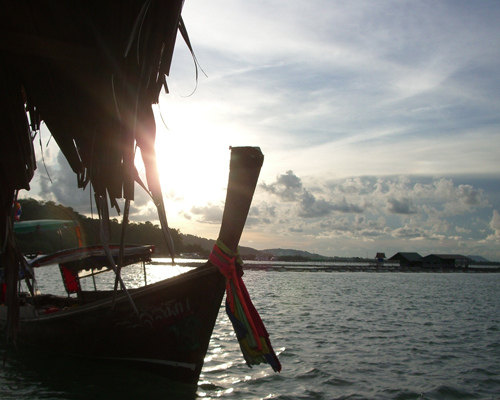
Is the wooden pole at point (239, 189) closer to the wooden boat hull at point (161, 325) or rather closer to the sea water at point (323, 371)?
the wooden boat hull at point (161, 325)

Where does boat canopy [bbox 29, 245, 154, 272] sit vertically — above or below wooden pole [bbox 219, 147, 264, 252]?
below

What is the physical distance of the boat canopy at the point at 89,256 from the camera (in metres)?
12.3

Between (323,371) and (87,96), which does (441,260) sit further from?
(87,96)

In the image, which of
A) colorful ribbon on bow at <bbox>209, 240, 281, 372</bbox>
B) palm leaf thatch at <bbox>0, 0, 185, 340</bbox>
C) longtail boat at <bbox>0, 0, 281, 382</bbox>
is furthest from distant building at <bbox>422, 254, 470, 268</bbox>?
palm leaf thatch at <bbox>0, 0, 185, 340</bbox>

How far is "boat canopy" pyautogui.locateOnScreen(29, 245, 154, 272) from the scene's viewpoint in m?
12.3

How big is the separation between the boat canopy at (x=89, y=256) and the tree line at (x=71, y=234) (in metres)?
0.96

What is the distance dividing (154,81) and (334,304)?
88.3 ft

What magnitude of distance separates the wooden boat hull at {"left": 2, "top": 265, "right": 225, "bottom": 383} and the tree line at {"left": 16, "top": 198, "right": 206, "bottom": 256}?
1688 millimetres

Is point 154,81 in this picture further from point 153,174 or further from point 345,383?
point 345,383

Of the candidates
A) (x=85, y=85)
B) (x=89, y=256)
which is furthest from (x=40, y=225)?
(x=85, y=85)

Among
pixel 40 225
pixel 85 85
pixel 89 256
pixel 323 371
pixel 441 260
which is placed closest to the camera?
pixel 85 85

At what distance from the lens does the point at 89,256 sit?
12.4m

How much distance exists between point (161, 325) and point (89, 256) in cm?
482

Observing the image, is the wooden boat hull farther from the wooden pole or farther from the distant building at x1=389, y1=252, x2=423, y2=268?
the distant building at x1=389, y1=252, x2=423, y2=268
